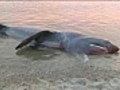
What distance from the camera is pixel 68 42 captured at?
4.93 m

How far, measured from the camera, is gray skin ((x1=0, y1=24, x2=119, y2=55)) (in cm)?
461

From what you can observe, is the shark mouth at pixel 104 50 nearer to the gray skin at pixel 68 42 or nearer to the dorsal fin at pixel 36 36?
the gray skin at pixel 68 42

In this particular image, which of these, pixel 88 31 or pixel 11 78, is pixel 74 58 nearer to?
pixel 11 78

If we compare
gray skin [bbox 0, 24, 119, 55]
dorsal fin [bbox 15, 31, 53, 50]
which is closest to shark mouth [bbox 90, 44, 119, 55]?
gray skin [bbox 0, 24, 119, 55]

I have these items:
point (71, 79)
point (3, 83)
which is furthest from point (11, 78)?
point (71, 79)

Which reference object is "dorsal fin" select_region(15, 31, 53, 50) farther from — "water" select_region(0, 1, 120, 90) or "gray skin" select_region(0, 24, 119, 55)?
"water" select_region(0, 1, 120, 90)

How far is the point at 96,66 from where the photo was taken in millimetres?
4047

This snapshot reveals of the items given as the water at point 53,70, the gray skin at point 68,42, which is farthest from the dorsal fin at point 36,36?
the water at point 53,70

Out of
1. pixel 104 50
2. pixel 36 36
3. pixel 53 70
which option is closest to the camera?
pixel 53 70

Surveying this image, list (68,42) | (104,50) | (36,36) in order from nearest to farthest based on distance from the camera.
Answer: (104,50)
(68,42)
(36,36)

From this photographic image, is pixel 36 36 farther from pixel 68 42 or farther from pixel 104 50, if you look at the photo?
pixel 104 50

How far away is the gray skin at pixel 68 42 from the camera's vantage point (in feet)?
15.1

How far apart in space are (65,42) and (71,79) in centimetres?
154

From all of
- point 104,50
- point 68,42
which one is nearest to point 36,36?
point 68,42
